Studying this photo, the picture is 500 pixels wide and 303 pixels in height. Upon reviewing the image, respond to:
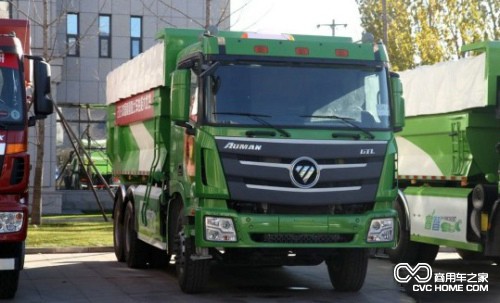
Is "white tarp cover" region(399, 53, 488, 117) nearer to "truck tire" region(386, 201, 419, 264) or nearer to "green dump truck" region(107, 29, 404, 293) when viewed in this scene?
"truck tire" region(386, 201, 419, 264)

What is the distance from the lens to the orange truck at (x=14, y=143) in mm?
11820

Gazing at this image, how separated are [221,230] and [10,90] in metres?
3.04

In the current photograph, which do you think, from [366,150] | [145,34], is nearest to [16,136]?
[366,150]

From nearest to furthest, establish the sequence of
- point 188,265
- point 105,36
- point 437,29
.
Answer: point 188,265
point 437,29
point 105,36

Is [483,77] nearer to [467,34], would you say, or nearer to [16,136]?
[16,136]

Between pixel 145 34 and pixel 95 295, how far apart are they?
30.3 metres

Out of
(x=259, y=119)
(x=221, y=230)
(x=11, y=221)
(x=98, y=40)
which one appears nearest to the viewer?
(x=11, y=221)

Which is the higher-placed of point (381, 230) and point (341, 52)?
point (341, 52)

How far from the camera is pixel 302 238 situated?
1217 centimetres

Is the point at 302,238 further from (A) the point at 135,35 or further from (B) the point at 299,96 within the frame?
(A) the point at 135,35

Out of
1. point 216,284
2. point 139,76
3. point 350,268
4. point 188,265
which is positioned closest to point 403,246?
point 350,268

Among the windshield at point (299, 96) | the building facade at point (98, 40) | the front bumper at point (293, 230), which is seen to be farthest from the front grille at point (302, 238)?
the building facade at point (98, 40)

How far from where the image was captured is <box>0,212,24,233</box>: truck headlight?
11.7 m

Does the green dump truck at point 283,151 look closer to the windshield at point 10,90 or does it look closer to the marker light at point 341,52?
the marker light at point 341,52
